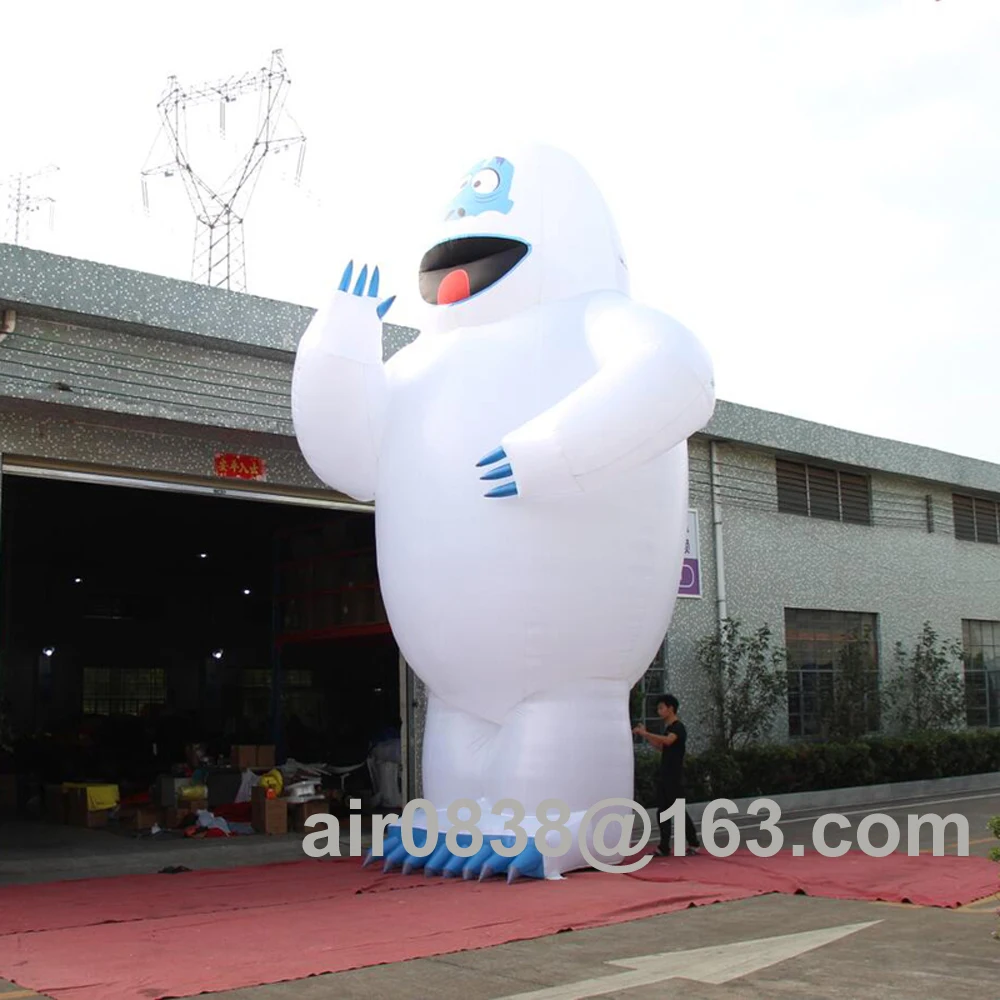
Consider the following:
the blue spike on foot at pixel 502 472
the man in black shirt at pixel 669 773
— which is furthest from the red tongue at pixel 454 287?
the man in black shirt at pixel 669 773

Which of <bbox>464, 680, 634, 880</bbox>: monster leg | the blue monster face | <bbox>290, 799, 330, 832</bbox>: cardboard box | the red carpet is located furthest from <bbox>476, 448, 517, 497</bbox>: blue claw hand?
<bbox>290, 799, 330, 832</bbox>: cardboard box

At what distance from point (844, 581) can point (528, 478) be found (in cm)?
953

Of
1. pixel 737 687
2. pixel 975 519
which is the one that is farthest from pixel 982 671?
pixel 737 687

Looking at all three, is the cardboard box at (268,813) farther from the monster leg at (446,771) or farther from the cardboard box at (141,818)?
the monster leg at (446,771)

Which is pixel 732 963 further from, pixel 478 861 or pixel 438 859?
pixel 438 859

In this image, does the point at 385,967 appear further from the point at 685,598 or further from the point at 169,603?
the point at 169,603

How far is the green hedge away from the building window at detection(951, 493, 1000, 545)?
3165 millimetres

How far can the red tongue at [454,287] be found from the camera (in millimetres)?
8344

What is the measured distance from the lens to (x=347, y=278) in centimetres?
827

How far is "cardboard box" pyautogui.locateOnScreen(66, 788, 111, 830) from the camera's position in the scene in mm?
12164

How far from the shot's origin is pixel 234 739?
1905 cm

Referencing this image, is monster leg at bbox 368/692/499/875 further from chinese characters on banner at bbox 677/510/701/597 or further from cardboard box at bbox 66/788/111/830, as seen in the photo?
chinese characters on banner at bbox 677/510/701/597

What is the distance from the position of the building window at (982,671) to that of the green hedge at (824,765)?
1.41 meters

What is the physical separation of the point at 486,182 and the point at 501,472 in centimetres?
237
